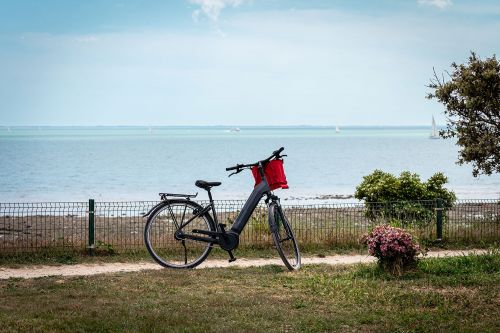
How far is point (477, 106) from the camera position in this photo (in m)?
18.7

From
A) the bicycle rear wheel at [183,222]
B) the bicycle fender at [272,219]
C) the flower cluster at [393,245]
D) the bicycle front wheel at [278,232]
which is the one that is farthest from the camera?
the bicycle rear wheel at [183,222]

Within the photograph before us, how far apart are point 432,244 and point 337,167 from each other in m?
59.6

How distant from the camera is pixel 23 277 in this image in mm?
12469

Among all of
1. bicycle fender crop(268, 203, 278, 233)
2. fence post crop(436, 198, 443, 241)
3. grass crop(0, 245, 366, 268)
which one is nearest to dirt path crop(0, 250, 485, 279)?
grass crop(0, 245, 366, 268)

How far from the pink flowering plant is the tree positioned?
Result: 7.39 meters

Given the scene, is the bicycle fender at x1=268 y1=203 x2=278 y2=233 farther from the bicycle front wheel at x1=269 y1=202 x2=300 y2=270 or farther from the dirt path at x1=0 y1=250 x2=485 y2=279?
the dirt path at x1=0 y1=250 x2=485 y2=279

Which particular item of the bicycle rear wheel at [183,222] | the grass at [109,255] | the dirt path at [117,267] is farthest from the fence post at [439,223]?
the bicycle rear wheel at [183,222]

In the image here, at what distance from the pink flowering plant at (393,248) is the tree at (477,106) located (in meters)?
7.39

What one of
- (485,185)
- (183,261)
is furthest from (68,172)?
(183,261)

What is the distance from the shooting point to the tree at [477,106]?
60.8 feet

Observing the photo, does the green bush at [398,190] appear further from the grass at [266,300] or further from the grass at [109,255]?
the grass at [266,300]

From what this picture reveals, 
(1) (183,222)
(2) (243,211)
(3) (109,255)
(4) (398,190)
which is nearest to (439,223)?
(4) (398,190)

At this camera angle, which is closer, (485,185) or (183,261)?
(183,261)

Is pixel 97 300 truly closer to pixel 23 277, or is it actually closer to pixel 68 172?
pixel 23 277
